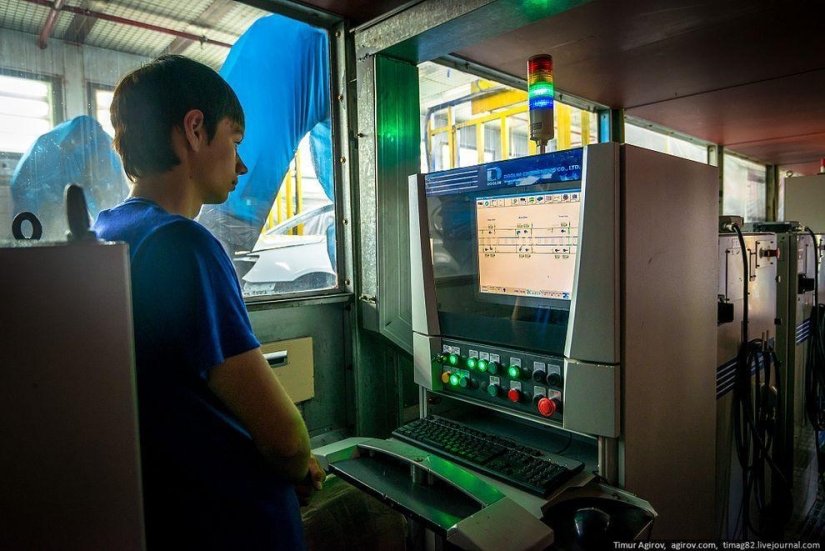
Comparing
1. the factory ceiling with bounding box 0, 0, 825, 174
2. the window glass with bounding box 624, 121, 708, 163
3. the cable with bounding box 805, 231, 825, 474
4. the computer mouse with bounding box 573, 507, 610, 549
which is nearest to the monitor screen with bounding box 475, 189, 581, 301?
the computer mouse with bounding box 573, 507, 610, 549

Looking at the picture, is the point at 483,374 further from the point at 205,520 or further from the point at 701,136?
the point at 701,136

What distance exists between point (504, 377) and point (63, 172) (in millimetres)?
1356

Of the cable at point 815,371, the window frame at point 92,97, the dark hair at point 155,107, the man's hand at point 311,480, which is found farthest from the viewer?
the cable at point 815,371

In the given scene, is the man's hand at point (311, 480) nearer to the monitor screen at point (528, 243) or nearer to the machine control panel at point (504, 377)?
the machine control panel at point (504, 377)

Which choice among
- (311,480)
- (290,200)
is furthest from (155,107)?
(290,200)

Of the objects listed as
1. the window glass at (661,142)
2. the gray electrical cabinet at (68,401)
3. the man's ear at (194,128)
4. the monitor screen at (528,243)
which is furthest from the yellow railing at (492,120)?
the gray electrical cabinet at (68,401)

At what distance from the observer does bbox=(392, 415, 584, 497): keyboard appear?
1225 millimetres

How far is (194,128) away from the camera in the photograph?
35.8 inches

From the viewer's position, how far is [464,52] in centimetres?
237

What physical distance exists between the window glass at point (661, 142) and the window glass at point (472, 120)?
520mm

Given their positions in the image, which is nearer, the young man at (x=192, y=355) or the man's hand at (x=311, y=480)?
the young man at (x=192, y=355)

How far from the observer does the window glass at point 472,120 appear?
2770 mm

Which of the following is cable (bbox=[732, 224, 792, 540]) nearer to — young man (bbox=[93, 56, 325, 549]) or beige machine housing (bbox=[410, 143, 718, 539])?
beige machine housing (bbox=[410, 143, 718, 539])

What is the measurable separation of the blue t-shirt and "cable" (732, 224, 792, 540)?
172 cm
